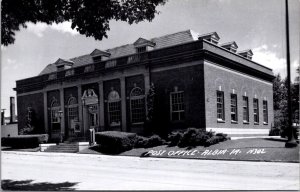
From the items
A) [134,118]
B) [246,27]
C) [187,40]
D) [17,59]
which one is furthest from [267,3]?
[134,118]

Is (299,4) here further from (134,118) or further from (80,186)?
(134,118)

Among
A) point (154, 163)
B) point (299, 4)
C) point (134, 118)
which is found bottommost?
point (154, 163)

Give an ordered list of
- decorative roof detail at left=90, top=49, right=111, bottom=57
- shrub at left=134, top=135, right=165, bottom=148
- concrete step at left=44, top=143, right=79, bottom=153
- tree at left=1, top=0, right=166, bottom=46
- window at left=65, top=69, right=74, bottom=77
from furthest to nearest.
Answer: window at left=65, top=69, right=74, bottom=77 < decorative roof detail at left=90, top=49, right=111, bottom=57 < concrete step at left=44, top=143, right=79, bottom=153 < shrub at left=134, top=135, right=165, bottom=148 < tree at left=1, top=0, right=166, bottom=46

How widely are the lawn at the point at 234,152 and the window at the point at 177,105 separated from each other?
3244 millimetres

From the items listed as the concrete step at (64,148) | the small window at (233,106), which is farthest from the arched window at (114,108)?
the small window at (233,106)

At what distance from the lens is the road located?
995cm

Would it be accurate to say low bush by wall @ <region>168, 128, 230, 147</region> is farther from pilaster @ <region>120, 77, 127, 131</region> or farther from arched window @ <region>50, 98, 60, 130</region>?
arched window @ <region>50, 98, 60, 130</region>

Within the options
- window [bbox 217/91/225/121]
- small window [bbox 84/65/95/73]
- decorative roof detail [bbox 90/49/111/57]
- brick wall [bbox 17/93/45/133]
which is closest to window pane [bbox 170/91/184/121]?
window [bbox 217/91/225/121]

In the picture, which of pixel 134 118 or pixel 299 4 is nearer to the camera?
pixel 299 4

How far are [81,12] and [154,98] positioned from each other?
1448 cm

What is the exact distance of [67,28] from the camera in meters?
11.4

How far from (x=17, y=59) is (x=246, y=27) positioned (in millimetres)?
7101

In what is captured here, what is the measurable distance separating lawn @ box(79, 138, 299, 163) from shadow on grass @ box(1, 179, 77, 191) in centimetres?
811

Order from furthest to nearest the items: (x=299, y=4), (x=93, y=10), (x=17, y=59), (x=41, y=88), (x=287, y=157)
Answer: (x=41, y=88) → (x=287, y=157) → (x=17, y=59) → (x=93, y=10) → (x=299, y=4)
